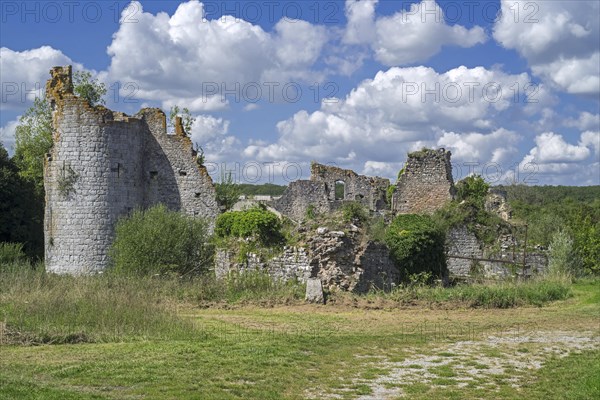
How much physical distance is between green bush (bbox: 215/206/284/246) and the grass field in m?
3.89

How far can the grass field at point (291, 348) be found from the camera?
1037cm

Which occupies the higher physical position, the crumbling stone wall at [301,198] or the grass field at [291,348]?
the crumbling stone wall at [301,198]

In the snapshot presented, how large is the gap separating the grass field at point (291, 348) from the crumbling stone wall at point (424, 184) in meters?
15.4

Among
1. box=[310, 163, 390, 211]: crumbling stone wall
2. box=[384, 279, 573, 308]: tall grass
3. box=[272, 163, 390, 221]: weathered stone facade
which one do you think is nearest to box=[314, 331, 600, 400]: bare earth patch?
box=[384, 279, 573, 308]: tall grass

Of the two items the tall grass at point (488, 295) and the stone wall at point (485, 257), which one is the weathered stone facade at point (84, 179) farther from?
the stone wall at point (485, 257)

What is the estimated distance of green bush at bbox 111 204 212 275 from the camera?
2388cm

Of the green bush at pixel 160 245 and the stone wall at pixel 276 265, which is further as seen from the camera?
the green bush at pixel 160 245

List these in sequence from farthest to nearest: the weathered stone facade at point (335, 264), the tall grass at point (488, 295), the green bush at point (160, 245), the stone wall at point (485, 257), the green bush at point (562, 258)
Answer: the stone wall at point (485, 257)
the green bush at point (562, 258)
the green bush at point (160, 245)
the weathered stone facade at point (335, 264)
the tall grass at point (488, 295)

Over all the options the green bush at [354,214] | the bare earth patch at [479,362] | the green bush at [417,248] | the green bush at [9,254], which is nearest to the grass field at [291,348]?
the bare earth patch at [479,362]

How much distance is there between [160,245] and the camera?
79.0 feet

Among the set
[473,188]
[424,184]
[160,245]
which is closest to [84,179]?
[160,245]

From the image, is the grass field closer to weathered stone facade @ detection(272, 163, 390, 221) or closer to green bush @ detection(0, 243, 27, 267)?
green bush @ detection(0, 243, 27, 267)

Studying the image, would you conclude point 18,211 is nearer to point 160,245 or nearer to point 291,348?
point 160,245

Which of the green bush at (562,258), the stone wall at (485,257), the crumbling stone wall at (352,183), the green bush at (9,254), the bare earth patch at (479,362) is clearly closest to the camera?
the bare earth patch at (479,362)
